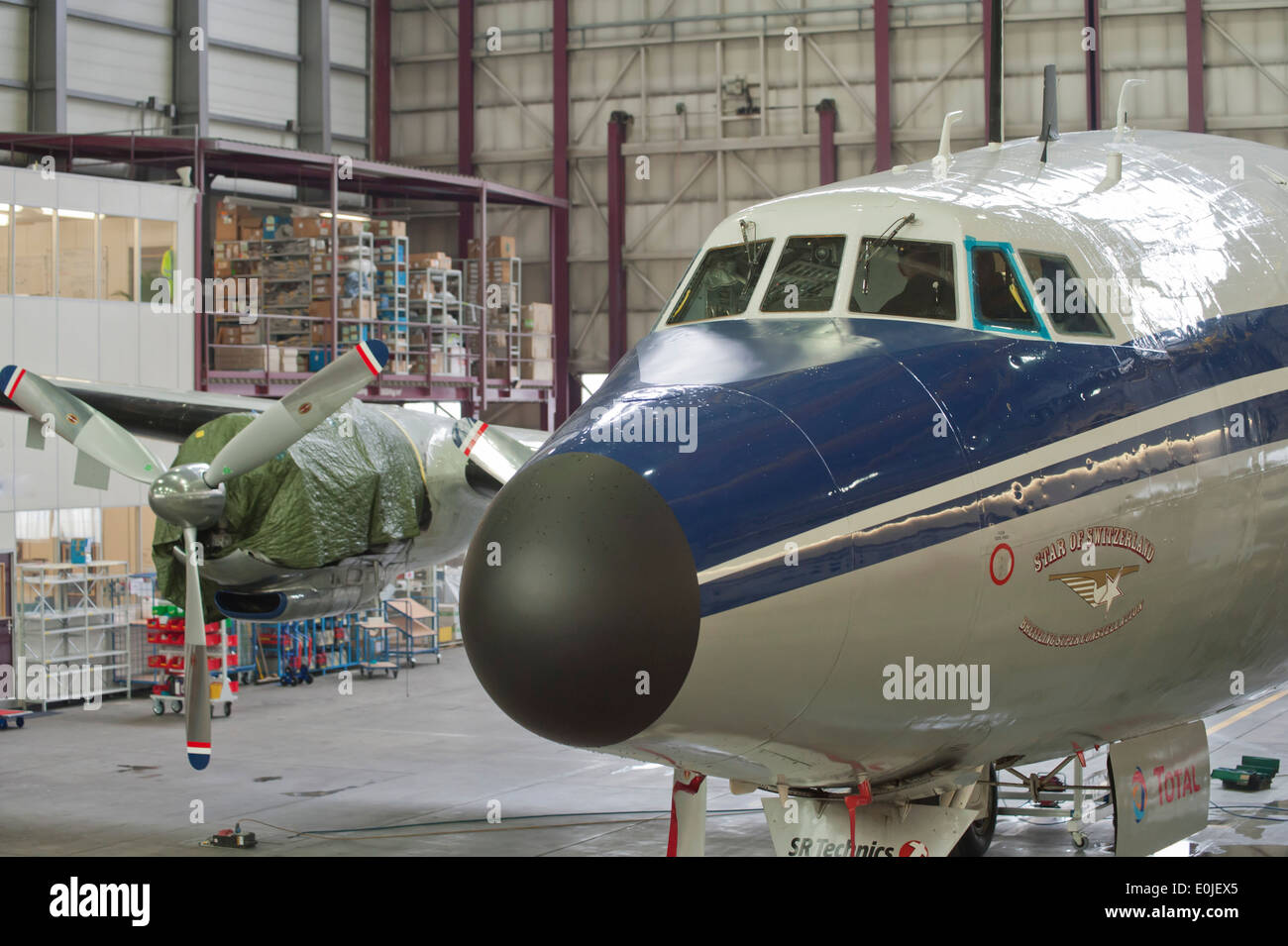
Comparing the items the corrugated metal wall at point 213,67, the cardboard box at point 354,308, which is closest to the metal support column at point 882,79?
the cardboard box at point 354,308

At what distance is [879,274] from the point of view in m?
7.25

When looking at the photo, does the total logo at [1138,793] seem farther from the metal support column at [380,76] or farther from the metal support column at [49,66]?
the metal support column at [380,76]

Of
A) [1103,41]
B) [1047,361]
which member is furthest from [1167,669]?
[1103,41]

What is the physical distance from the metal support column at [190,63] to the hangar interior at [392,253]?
10 centimetres

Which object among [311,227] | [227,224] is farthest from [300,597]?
[227,224]

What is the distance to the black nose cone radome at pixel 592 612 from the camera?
5.59 metres

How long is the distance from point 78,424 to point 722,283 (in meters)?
9.06

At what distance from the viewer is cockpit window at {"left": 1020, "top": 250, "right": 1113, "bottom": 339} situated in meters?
7.07

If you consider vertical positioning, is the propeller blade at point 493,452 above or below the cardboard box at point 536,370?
below

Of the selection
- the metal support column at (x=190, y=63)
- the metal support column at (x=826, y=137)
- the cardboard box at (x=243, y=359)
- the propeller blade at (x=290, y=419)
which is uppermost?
the metal support column at (x=190, y=63)

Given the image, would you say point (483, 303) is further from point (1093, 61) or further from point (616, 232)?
point (1093, 61)

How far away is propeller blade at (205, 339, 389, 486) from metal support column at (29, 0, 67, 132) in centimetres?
1940

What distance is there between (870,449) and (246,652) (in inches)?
833

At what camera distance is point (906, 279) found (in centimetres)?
721
